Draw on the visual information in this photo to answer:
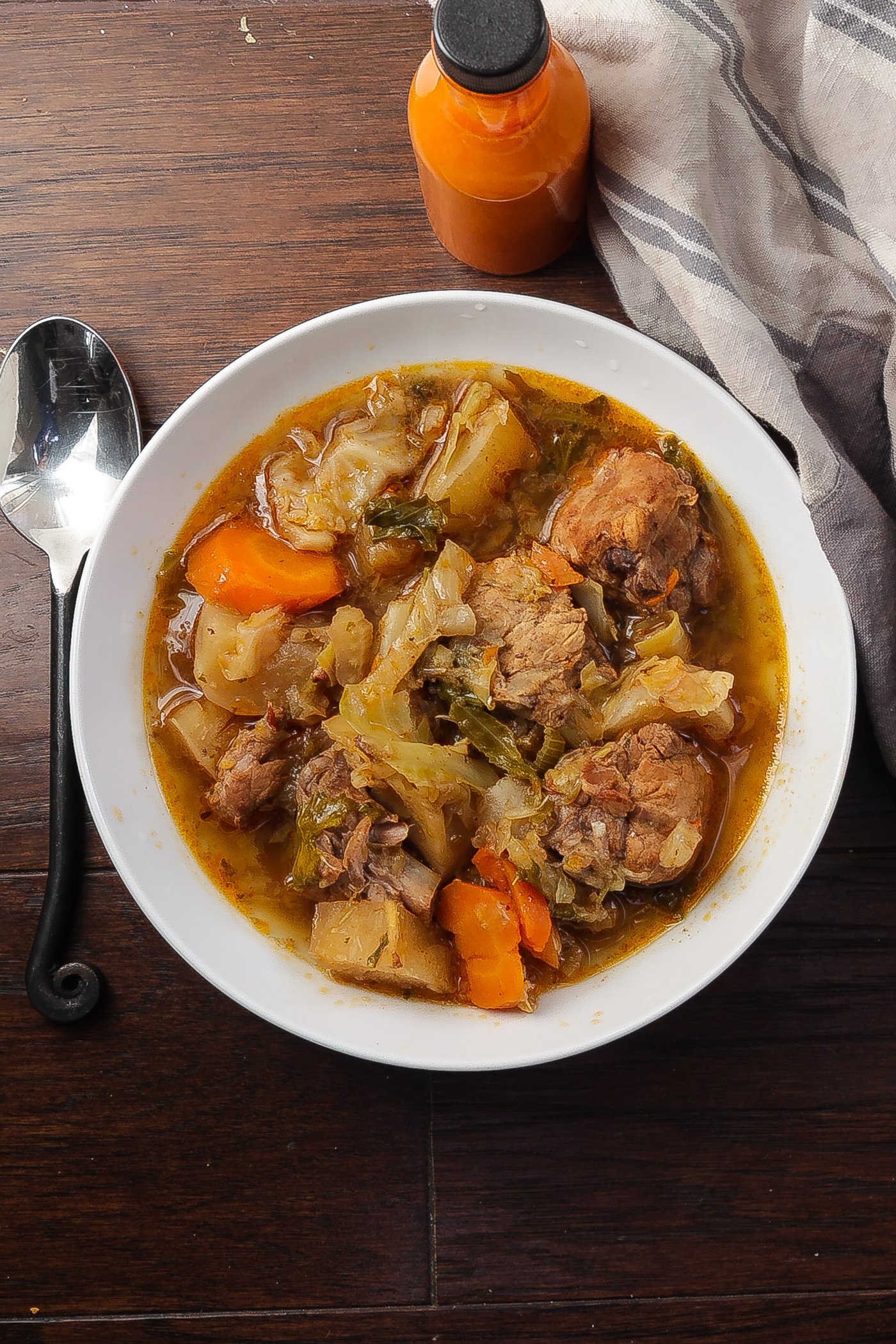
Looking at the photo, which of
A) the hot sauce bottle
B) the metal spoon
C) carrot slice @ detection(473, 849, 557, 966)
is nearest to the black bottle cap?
the hot sauce bottle

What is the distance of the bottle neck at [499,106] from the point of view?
1.92 m

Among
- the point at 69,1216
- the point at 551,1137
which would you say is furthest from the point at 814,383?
the point at 69,1216

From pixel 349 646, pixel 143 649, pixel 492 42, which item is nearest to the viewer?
pixel 492 42

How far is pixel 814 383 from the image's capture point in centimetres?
248

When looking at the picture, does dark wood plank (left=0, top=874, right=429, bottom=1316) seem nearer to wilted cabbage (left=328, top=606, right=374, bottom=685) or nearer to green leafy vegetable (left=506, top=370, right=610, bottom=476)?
wilted cabbage (left=328, top=606, right=374, bottom=685)

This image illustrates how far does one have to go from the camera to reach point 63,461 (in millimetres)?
2590

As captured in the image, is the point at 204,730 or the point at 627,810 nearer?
the point at 627,810

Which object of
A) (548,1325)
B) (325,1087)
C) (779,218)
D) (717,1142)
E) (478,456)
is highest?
(779,218)

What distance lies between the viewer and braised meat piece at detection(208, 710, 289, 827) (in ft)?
7.59

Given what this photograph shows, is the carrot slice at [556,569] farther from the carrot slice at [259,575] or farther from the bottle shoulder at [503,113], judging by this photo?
the bottle shoulder at [503,113]

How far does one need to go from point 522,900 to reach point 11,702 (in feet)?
4.89

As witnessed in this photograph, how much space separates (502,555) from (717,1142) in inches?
66.7

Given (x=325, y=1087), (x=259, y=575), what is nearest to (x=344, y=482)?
(x=259, y=575)

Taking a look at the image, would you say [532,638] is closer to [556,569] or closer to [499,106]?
[556,569]
